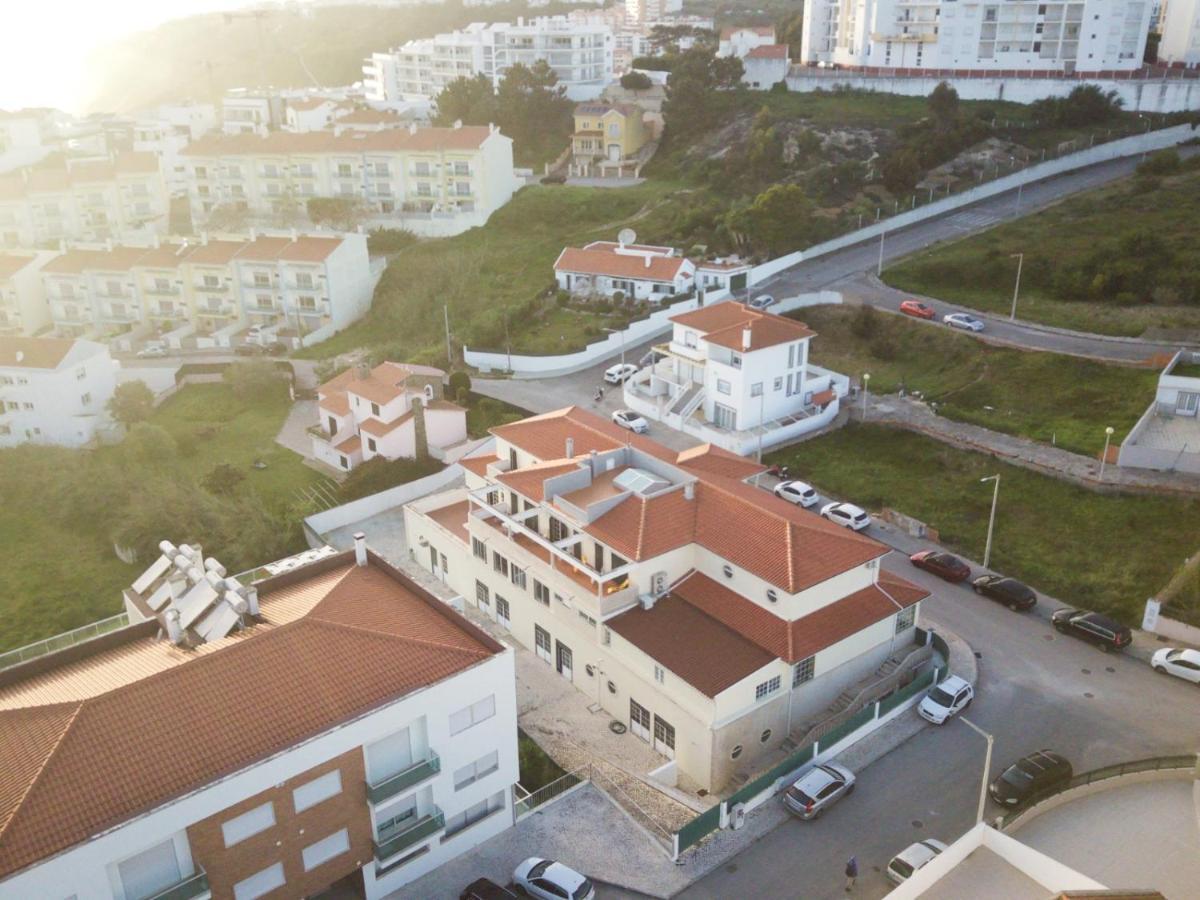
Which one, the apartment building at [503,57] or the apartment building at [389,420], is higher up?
the apartment building at [503,57]

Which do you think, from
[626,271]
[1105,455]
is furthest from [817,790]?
[626,271]

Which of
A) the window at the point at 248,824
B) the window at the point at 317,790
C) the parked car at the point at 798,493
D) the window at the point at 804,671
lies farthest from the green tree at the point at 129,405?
the window at the point at 804,671

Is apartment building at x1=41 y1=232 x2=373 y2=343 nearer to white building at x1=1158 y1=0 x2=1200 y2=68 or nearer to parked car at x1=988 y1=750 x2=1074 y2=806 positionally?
parked car at x1=988 y1=750 x2=1074 y2=806

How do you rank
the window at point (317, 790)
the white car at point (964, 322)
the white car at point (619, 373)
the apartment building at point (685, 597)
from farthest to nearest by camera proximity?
the white car at point (619, 373), the white car at point (964, 322), the apartment building at point (685, 597), the window at point (317, 790)

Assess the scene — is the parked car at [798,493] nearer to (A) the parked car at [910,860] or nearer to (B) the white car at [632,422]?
(B) the white car at [632,422]

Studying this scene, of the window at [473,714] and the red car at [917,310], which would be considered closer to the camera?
the window at [473,714]
